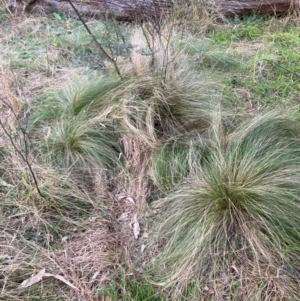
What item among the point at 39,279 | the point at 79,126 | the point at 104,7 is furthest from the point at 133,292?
the point at 104,7

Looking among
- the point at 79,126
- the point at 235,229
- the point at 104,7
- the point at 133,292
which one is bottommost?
the point at 133,292

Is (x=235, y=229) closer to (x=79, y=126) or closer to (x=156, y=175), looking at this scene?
(x=156, y=175)

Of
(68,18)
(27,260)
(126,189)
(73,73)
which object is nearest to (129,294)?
(27,260)

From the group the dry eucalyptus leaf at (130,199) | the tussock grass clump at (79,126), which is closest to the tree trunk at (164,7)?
the tussock grass clump at (79,126)

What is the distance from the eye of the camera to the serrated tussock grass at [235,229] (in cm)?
176

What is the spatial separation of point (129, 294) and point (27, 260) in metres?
0.55

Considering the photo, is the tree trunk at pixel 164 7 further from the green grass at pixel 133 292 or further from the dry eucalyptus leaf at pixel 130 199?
the green grass at pixel 133 292

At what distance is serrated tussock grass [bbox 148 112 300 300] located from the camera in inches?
69.3

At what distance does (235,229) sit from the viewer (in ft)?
6.17

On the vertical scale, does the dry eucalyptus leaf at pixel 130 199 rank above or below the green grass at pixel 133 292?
above

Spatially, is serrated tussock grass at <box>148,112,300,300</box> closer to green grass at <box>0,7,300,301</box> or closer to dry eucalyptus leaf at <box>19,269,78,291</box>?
green grass at <box>0,7,300,301</box>

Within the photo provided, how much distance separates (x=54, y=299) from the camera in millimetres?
1830

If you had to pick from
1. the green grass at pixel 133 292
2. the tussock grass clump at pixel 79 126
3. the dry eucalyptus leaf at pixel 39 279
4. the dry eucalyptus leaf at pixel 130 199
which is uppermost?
the tussock grass clump at pixel 79 126

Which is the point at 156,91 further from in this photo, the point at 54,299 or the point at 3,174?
the point at 54,299
